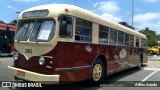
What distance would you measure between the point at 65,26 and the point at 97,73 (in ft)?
9.23

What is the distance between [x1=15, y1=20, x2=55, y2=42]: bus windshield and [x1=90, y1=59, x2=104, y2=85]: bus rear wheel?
2503mm

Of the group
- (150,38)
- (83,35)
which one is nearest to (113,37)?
(83,35)

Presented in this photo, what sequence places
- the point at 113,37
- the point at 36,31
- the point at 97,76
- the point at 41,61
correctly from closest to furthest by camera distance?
the point at 41,61 → the point at 36,31 → the point at 97,76 → the point at 113,37

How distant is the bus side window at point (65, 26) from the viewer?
852cm

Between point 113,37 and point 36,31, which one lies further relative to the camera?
point 113,37

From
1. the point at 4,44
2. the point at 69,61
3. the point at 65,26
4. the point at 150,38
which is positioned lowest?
the point at 69,61

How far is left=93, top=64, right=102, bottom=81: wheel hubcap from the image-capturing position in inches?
409

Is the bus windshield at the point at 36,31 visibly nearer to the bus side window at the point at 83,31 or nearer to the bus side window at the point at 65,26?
the bus side window at the point at 65,26

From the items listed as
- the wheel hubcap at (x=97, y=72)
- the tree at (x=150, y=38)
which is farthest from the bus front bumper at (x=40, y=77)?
the tree at (x=150, y=38)

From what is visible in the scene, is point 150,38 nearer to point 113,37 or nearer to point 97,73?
point 113,37

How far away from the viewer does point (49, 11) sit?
8.77 m

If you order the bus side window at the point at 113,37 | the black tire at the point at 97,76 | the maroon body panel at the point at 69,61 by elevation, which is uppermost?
the bus side window at the point at 113,37

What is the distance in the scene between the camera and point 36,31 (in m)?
8.97

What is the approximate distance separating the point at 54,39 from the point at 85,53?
1.66 meters
